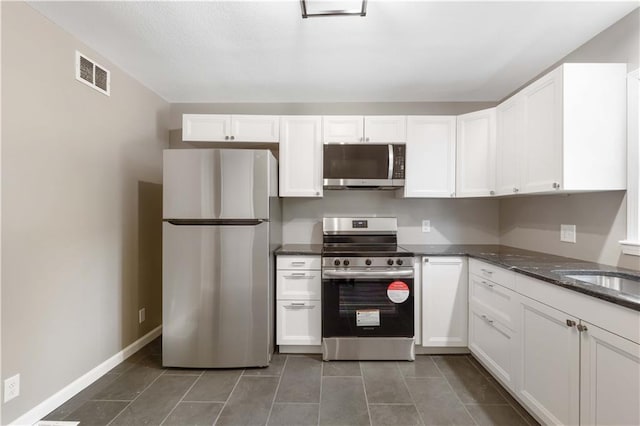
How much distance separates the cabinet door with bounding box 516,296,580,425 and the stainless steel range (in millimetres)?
828

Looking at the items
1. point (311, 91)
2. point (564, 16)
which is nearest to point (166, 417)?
point (311, 91)

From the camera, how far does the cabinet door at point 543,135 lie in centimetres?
178

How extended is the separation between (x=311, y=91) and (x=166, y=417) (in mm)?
2884

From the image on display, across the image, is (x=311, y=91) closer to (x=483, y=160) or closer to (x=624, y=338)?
(x=483, y=160)

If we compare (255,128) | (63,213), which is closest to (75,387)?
(63,213)

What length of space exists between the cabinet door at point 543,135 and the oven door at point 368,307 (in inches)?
48.0

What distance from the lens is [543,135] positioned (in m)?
1.91

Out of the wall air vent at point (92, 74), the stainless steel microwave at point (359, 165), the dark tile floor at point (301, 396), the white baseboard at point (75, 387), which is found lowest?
the dark tile floor at point (301, 396)

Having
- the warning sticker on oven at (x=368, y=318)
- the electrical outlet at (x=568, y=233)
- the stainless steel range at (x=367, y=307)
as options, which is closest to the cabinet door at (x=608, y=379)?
the electrical outlet at (x=568, y=233)

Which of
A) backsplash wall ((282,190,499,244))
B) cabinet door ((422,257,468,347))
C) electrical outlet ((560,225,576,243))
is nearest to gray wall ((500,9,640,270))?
electrical outlet ((560,225,576,243))

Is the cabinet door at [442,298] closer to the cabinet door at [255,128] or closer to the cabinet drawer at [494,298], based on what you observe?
the cabinet drawer at [494,298]

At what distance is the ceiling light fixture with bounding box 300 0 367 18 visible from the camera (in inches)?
63.5

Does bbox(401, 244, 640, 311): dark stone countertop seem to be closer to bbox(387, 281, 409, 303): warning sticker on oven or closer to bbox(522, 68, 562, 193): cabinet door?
bbox(387, 281, 409, 303): warning sticker on oven

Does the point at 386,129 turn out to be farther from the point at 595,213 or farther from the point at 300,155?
the point at 595,213
